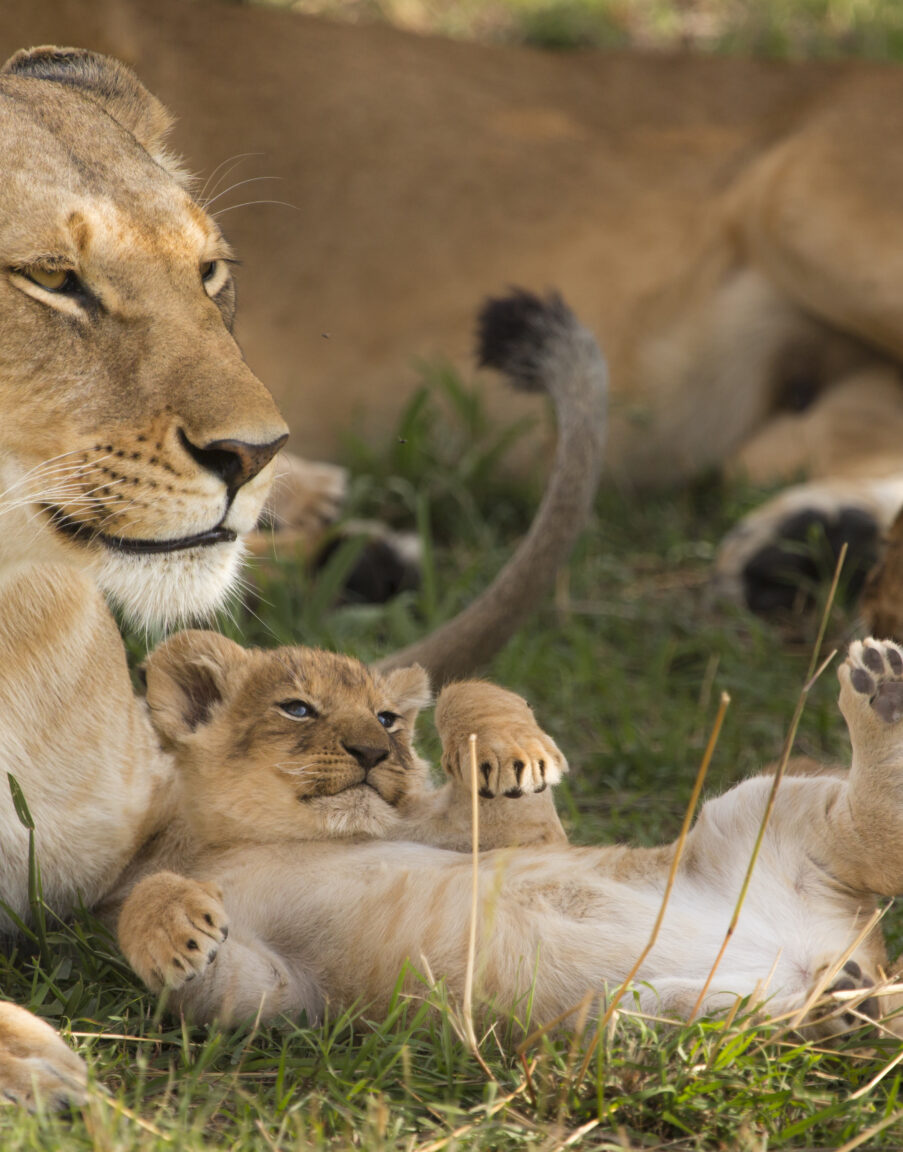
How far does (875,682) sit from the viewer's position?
215 cm

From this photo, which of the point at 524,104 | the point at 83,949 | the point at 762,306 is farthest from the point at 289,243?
the point at 83,949

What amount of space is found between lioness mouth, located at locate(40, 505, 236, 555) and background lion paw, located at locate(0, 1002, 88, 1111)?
60cm

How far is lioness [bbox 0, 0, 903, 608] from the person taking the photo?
4695 mm

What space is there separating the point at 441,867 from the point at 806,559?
2098 millimetres

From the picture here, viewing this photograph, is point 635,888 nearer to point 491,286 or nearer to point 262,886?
point 262,886

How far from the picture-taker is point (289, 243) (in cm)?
477

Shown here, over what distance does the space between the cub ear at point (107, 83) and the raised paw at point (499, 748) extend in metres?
1.07

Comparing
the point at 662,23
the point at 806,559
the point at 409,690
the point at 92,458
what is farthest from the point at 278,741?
the point at 662,23

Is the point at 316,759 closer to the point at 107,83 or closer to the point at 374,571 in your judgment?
the point at 107,83

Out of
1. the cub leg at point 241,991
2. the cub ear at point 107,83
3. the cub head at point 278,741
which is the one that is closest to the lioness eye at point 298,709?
the cub head at point 278,741

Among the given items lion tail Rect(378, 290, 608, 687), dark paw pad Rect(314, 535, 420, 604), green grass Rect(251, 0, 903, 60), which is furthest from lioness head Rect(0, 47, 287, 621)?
green grass Rect(251, 0, 903, 60)

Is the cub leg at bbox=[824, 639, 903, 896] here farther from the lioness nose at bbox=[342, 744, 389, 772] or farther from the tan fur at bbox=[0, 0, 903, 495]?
the tan fur at bbox=[0, 0, 903, 495]

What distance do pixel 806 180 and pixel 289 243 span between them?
5.30 feet

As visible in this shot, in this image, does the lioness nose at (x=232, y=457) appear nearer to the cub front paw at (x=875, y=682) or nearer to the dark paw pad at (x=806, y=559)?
the cub front paw at (x=875, y=682)
